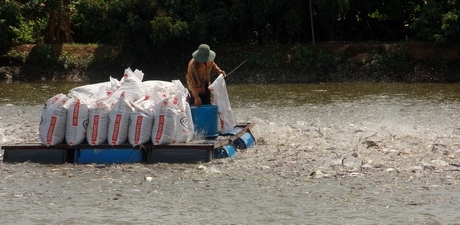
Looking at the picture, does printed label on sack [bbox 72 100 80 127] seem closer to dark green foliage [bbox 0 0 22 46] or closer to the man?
the man

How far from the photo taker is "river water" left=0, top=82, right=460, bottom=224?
8.66 m

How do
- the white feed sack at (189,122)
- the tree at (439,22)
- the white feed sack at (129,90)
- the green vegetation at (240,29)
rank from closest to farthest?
the white feed sack at (189,122) < the white feed sack at (129,90) < the tree at (439,22) < the green vegetation at (240,29)

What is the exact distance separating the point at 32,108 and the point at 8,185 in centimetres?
860

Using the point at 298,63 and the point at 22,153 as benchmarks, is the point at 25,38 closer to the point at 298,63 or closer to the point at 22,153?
the point at 298,63

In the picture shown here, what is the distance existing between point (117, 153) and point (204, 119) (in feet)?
4.17

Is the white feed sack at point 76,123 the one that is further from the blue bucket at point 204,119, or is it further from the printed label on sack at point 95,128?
the blue bucket at point 204,119

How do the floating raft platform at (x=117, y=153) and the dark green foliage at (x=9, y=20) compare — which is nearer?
the floating raft platform at (x=117, y=153)

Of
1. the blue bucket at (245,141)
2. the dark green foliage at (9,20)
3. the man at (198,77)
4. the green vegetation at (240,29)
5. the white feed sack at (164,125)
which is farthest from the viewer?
the dark green foliage at (9,20)

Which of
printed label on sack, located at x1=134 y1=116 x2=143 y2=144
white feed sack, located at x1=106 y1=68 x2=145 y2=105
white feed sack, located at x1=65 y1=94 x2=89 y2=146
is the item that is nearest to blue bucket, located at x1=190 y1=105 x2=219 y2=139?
white feed sack, located at x1=106 y1=68 x2=145 y2=105

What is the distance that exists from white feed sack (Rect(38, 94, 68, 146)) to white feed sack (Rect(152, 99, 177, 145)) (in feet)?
3.89

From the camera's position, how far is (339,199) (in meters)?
9.18

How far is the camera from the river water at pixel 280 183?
8664mm

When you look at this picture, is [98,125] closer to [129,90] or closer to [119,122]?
[119,122]

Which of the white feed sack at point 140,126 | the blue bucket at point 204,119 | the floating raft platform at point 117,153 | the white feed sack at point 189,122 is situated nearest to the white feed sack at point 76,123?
the floating raft platform at point 117,153
